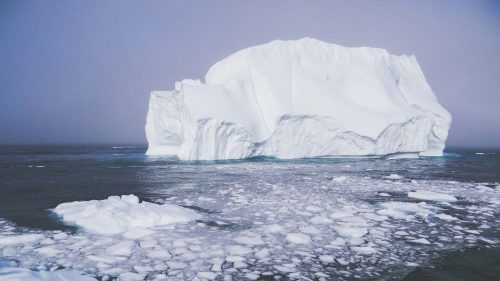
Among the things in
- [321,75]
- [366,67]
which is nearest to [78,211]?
[321,75]

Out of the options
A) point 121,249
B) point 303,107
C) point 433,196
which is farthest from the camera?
point 303,107

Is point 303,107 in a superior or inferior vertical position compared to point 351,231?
superior

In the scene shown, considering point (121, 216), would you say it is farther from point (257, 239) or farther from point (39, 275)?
point (257, 239)

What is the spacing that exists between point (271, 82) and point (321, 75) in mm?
4082

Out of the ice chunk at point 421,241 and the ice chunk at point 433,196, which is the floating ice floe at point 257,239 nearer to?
the ice chunk at point 421,241

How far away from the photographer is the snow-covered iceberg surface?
71.1 feet

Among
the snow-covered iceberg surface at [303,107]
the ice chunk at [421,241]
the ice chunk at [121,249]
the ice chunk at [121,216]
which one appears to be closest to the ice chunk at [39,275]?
the ice chunk at [121,249]

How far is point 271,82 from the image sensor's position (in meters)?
23.5

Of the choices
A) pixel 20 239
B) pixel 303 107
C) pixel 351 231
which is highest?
pixel 303 107

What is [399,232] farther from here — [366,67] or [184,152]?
[366,67]

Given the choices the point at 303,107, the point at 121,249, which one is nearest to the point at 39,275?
the point at 121,249

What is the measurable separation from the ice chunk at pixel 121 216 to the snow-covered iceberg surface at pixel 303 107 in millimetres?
14430

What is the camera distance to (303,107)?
22.3 metres

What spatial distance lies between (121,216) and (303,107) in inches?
719
